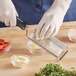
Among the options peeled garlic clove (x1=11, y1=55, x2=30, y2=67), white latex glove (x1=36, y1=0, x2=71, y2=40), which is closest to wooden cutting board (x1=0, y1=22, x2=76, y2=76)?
peeled garlic clove (x1=11, y1=55, x2=30, y2=67)

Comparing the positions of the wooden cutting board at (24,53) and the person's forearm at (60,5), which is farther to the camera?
the person's forearm at (60,5)

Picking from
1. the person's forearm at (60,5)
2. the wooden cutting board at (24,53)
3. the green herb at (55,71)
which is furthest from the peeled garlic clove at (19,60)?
the person's forearm at (60,5)

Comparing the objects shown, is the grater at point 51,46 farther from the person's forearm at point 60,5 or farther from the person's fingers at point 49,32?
the person's forearm at point 60,5

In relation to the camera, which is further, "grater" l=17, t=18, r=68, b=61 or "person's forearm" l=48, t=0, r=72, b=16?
"person's forearm" l=48, t=0, r=72, b=16

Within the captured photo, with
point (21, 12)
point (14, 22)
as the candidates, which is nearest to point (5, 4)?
point (14, 22)

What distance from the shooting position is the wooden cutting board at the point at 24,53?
132 cm

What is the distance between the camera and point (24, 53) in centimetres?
144

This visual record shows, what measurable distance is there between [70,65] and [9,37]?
18.3 inches

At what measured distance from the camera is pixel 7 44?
1437 mm

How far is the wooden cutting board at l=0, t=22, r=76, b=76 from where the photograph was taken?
132 cm

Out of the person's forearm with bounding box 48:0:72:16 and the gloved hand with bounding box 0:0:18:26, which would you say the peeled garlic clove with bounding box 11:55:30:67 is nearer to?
the gloved hand with bounding box 0:0:18:26

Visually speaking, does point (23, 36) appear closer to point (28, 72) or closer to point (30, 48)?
point (30, 48)

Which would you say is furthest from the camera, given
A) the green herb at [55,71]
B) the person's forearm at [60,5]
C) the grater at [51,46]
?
the person's forearm at [60,5]

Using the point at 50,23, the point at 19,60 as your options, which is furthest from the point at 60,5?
the point at 19,60
